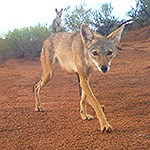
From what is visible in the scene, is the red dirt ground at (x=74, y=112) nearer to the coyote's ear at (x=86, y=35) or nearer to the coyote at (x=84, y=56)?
the coyote at (x=84, y=56)

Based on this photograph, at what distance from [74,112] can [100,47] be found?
1.69 m

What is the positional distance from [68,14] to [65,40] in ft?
48.5

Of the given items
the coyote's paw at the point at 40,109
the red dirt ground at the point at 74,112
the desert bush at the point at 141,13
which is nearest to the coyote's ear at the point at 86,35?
the red dirt ground at the point at 74,112

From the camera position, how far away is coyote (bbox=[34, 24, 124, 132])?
21.1ft

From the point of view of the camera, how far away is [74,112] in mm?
7762

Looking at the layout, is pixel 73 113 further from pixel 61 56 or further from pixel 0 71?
pixel 0 71

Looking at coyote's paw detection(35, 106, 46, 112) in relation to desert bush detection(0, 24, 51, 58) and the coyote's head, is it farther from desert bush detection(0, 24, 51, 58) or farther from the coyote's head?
desert bush detection(0, 24, 51, 58)

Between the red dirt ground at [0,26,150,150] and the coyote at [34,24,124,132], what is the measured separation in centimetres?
35

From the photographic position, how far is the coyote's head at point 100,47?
6.36 m

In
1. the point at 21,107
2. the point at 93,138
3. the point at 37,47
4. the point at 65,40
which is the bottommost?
the point at 37,47

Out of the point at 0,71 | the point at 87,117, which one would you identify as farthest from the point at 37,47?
the point at 87,117

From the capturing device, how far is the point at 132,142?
17.5 ft

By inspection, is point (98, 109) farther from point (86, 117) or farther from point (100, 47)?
point (100, 47)

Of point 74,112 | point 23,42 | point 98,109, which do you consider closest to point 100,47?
point 98,109
